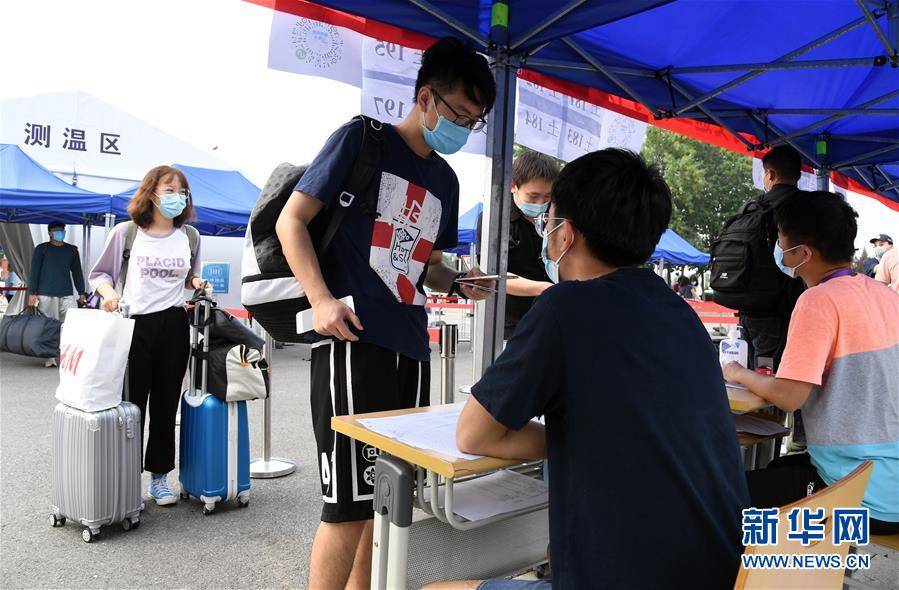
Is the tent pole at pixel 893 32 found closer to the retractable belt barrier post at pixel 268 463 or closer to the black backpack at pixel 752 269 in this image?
the black backpack at pixel 752 269

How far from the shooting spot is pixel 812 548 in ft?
3.48

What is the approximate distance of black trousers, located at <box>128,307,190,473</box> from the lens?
3328 mm

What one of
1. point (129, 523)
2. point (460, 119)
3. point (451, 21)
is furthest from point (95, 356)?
point (451, 21)

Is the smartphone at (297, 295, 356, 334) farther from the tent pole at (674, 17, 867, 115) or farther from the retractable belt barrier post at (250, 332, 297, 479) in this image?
the tent pole at (674, 17, 867, 115)

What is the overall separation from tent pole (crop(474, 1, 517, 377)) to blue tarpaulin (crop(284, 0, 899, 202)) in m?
0.02

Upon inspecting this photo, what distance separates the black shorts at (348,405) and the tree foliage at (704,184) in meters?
27.5

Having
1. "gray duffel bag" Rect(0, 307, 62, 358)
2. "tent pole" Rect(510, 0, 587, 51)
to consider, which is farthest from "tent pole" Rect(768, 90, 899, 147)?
"gray duffel bag" Rect(0, 307, 62, 358)

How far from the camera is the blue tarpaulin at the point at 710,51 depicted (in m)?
2.93

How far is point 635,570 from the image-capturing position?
3.44 feet

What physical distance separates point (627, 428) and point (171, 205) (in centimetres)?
302

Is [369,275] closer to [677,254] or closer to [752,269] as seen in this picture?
[752,269]

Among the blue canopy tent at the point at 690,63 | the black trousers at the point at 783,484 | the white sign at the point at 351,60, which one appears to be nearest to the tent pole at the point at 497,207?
the blue canopy tent at the point at 690,63

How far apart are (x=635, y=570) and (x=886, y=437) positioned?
1.31 metres

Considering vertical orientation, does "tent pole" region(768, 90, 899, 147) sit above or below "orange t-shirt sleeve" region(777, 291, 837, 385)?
above
